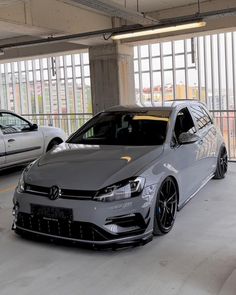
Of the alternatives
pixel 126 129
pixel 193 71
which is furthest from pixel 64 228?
pixel 193 71

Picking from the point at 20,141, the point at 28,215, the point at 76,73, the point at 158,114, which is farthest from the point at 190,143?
the point at 76,73

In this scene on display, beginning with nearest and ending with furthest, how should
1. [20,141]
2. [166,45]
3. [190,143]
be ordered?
[190,143] → [20,141] → [166,45]

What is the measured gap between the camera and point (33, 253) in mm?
3895

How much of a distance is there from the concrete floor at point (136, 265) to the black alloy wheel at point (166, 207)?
107 mm

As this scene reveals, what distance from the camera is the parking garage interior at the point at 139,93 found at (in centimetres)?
331

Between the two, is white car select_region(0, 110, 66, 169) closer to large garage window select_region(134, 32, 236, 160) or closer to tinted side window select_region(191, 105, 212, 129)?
tinted side window select_region(191, 105, 212, 129)

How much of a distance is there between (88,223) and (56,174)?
0.67 m

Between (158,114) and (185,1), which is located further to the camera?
(185,1)

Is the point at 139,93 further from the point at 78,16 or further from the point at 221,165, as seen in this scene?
the point at 221,165

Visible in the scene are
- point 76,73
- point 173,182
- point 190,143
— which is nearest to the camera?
point 173,182

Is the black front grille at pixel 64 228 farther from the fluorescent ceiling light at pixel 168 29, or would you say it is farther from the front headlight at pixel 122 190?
the fluorescent ceiling light at pixel 168 29

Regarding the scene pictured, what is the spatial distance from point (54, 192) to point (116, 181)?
2.00 feet

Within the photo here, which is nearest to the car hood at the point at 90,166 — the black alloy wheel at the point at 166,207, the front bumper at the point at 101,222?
the front bumper at the point at 101,222

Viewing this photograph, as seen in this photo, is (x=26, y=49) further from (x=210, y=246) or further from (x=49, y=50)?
(x=210, y=246)
